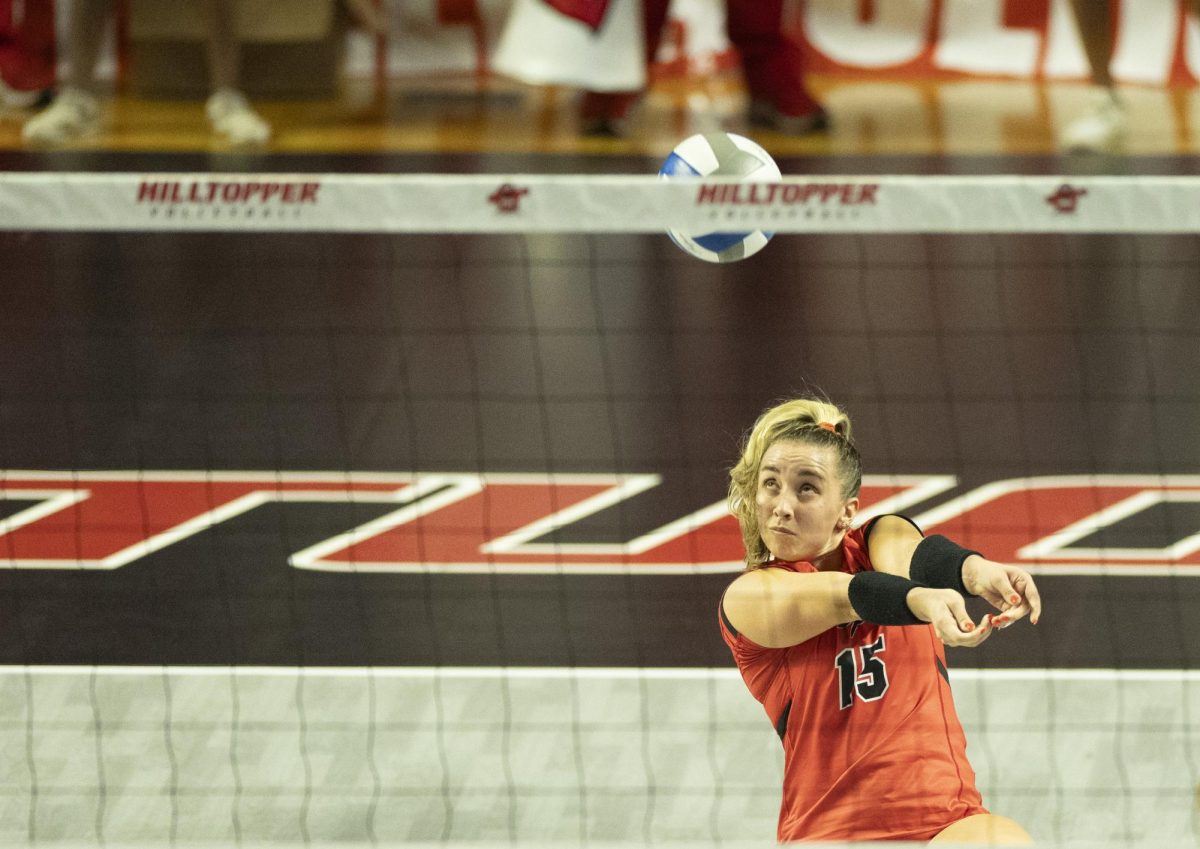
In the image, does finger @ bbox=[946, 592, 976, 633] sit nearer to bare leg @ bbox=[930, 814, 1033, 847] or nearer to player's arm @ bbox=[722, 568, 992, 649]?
player's arm @ bbox=[722, 568, 992, 649]

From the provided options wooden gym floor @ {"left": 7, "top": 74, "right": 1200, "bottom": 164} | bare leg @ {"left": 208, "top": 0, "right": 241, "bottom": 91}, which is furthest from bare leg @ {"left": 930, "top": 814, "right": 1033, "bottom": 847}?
bare leg @ {"left": 208, "top": 0, "right": 241, "bottom": 91}

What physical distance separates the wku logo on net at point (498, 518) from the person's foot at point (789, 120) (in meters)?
4.00

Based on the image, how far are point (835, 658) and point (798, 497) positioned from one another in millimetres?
295

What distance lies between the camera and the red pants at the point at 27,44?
9.23 meters

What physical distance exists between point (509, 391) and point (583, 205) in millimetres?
2758

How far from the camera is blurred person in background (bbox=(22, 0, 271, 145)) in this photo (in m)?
8.44

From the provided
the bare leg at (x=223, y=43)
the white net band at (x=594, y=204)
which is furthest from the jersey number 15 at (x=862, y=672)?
the bare leg at (x=223, y=43)

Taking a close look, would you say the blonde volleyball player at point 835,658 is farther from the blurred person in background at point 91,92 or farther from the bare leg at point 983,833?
the blurred person in background at point 91,92

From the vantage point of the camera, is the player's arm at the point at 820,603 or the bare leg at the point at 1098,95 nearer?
the player's arm at the point at 820,603

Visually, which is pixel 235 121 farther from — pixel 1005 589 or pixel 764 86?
pixel 1005 589

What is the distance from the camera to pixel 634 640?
4.48 metres

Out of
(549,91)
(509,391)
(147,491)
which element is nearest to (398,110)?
(549,91)

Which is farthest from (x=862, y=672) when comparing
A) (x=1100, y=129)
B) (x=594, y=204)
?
(x=1100, y=129)

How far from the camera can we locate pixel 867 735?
2.82 meters
